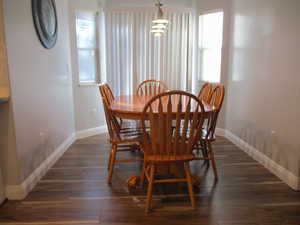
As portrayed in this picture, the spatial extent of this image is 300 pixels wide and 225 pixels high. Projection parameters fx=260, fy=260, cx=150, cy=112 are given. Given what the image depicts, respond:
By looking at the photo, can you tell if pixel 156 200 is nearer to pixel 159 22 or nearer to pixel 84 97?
pixel 159 22

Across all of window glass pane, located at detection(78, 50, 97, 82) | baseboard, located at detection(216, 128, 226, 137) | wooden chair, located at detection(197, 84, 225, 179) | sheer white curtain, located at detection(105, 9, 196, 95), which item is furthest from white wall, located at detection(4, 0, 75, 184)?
baseboard, located at detection(216, 128, 226, 137)

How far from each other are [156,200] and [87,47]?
2.83 metres

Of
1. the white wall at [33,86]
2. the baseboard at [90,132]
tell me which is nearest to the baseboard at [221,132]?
the baseboard at [90,132]

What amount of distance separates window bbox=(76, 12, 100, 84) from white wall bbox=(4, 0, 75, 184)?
448mm

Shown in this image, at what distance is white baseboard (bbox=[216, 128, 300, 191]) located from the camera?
2444 mm

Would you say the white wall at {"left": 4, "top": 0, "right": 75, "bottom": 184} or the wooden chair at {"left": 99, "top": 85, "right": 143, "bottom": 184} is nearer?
the white wall at {"left": 4, "top": 0, "right": 75, "bottom": 184}

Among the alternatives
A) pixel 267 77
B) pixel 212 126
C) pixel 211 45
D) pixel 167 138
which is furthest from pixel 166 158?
pixel 211 45

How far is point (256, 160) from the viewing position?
3.14m

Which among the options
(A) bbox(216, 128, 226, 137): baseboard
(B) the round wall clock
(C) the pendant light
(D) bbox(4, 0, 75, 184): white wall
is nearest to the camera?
(D) bbox(4, 0, 75, 184): white wall

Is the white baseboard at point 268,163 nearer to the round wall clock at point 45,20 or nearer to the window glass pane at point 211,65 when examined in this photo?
the window glass pane at point 211,65

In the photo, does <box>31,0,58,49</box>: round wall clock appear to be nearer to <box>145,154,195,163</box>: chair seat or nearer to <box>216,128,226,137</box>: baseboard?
<box>145,154,195,163</box>: chair seat

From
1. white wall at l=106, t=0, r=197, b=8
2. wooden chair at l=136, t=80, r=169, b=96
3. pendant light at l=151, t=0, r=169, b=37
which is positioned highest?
white wall at l=106, t=0, r=197, b=8

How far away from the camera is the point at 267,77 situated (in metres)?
2.90

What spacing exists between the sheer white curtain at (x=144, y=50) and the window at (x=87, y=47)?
236 millimetres
